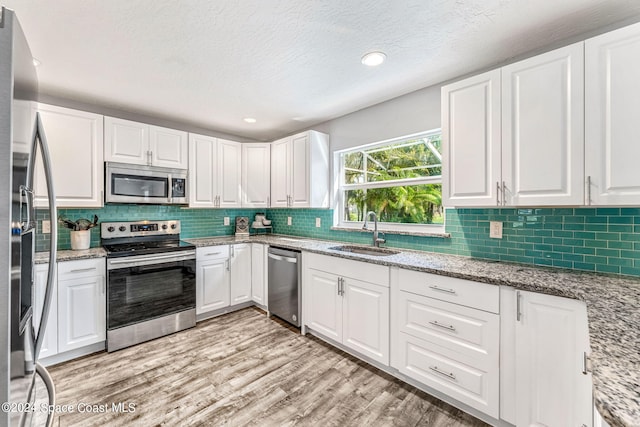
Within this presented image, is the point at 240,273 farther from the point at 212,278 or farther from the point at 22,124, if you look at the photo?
the point at 22,124

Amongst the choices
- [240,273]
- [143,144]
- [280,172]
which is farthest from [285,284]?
[143,144]

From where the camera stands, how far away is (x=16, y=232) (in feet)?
1.95

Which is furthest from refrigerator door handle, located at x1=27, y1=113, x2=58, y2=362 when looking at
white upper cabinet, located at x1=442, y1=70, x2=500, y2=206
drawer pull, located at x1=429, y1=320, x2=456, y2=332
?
white upper cabinet, located at x1=442, y1=70, x2=500, y2=206

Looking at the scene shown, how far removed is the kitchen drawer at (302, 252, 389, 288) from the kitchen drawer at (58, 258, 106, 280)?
1830 millimetres

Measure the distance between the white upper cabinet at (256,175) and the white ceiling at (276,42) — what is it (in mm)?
1066

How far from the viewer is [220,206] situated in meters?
3.53

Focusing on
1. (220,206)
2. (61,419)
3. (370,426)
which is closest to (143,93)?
(220,206)

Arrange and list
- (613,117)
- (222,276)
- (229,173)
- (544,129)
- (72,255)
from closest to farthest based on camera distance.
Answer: (613,117) → (544,129) → (72,255) → (222,276) → (229,173)

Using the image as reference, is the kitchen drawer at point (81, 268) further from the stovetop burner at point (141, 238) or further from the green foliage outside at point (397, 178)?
the green foliage outside at point (397, 178)

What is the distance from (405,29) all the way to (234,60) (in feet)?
3.98

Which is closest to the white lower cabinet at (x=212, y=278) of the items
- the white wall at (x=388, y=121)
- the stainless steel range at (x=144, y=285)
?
the stainless steel range at (x=144, y=285)

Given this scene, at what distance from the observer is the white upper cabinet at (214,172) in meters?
3.29

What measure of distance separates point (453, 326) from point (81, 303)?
2971mm

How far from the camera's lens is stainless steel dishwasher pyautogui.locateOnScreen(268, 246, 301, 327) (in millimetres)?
2859
